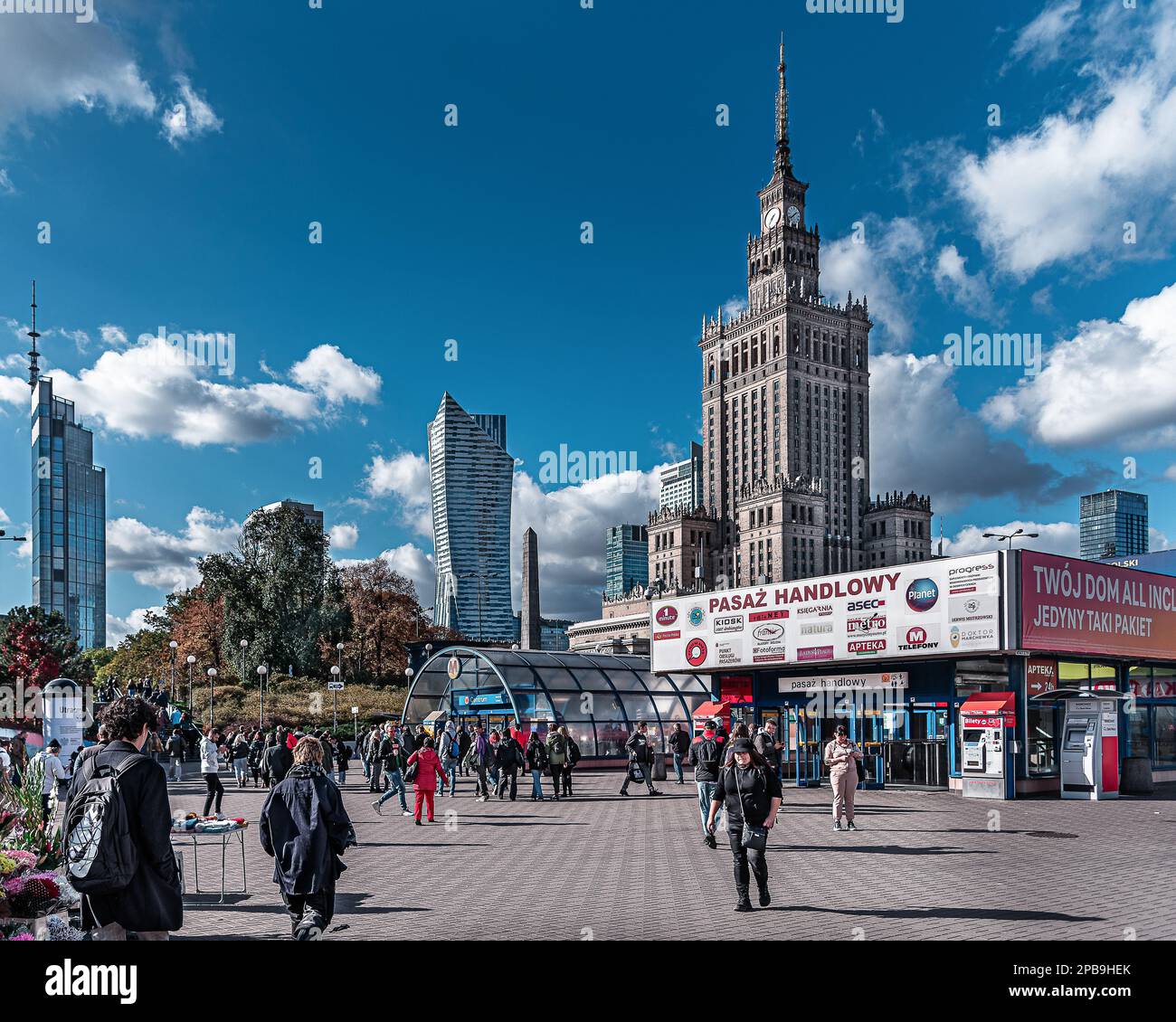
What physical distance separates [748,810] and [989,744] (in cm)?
1669

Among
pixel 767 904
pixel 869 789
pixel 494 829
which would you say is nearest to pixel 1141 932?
pixel 767 904

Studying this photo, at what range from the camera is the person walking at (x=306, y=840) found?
7770 mm

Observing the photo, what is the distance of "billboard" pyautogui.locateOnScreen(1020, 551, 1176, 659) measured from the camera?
1013 inches

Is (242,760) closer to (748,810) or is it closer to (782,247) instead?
(748,810)

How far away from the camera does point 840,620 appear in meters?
29.6

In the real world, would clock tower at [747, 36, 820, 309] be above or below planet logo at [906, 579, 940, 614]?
above

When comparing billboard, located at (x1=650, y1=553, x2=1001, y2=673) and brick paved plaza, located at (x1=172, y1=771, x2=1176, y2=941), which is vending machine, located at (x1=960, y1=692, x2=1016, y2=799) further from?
brick paved plaza, located at (x1=172, y1=771, x2=1176, y2=941)

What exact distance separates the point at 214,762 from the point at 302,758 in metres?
13.0

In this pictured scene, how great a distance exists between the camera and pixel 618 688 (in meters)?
41.4

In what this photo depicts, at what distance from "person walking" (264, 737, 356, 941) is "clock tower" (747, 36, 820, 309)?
164m

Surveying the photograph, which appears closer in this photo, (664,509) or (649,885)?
(649,885)

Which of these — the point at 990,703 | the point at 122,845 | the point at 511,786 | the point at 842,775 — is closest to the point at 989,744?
the point at 990,703

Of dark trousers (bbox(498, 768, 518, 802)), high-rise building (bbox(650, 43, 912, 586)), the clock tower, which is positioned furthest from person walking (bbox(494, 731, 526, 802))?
the clock tower
